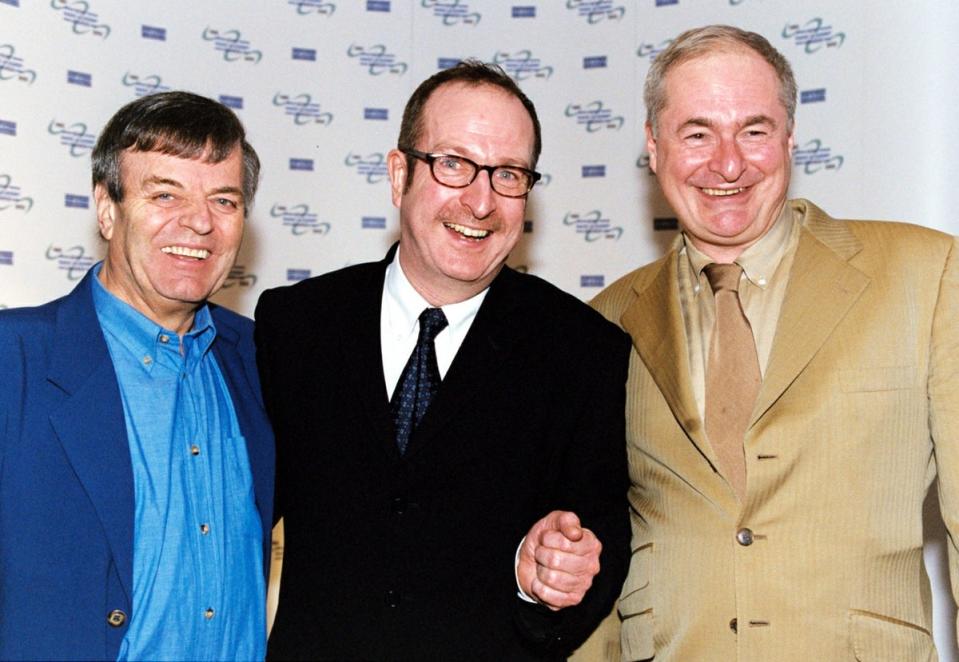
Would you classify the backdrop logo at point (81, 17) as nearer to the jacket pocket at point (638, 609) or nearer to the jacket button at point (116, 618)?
the jacket button at point (116, 618)

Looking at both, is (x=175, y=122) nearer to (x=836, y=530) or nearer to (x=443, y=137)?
(x=443, y=137)

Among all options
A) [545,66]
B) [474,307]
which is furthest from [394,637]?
[545,66]

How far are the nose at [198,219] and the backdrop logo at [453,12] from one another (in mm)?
2753

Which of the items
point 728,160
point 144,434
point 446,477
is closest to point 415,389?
point 446,477

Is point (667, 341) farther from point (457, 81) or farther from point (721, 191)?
point (457, 81)

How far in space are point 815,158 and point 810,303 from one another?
2.08 m

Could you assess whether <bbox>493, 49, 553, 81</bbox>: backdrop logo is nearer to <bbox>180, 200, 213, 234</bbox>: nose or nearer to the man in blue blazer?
the man in blue blazer

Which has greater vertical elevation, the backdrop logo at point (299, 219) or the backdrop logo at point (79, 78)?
the backdrop logo at point (79, 78)

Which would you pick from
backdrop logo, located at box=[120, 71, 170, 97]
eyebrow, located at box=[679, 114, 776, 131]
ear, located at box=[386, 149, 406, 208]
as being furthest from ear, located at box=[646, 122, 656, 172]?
backdrop logo, located at box=[120, 71, 170, 97]

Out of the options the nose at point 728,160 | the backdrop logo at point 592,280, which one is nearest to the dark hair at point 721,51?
the nose at point 728,160

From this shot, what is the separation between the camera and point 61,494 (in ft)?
7.66

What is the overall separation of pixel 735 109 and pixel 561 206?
87.4 inches

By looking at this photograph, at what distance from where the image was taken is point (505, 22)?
507 centimetres

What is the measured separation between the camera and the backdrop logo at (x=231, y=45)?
4746mm
